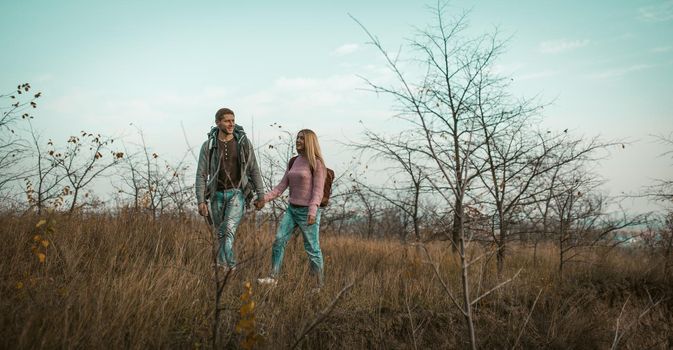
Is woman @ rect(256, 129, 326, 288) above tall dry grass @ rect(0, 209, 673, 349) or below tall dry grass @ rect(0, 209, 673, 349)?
above

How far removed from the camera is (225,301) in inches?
132

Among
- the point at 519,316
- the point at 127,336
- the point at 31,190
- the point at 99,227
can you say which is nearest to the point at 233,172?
the point at 99,227

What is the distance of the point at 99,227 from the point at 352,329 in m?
3.21

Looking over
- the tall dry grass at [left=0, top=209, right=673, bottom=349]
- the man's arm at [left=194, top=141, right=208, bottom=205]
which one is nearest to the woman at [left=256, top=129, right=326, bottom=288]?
the tall dry grass at [left=0, top=209, right=673, bottom=349]

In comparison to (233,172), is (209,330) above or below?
below

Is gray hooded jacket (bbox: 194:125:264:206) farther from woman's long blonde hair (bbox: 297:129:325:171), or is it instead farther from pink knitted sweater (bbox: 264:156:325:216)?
woman's long blonde hair (bbox: 297:129:325:171)

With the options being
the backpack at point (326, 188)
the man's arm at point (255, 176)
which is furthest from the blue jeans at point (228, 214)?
the backpack at point (326, 188)

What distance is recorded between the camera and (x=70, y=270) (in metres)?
3.11

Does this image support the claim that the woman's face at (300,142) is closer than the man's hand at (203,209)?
No

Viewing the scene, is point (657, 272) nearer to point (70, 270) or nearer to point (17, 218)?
point (70, 270)

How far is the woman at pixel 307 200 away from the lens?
4379 millimetres

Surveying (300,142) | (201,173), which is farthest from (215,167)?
(300,142)

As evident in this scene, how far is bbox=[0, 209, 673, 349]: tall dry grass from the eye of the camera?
2430 mm

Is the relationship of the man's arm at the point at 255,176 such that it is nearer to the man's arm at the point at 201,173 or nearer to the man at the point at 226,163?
the man at the point at 226,163
